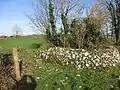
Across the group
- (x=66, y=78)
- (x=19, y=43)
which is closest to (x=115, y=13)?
(x=19, y=43)

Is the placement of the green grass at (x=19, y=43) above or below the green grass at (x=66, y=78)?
above

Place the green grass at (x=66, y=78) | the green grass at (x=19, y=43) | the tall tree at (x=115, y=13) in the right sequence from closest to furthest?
1. the green grass at (x=66, y=78)
2. the green grass at (x=19, y=43)
3. the tall tree at (x=115, y=13)

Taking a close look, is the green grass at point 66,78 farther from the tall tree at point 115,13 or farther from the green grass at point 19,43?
the tall tree at point 115,13

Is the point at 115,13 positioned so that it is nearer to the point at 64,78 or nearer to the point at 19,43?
the point at 19,43

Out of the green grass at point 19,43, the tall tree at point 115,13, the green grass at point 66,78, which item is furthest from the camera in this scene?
the tall tree at point 115,13

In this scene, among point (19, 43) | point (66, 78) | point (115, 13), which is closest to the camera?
point (66, 78)

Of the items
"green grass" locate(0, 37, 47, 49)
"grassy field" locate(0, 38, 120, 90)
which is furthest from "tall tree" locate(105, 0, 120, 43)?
"grassy field" locate(0, 38, 120, 90)

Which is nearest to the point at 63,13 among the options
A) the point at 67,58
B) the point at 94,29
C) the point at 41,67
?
the point at 94,29

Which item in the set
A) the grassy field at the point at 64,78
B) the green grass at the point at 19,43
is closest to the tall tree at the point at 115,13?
the green grass at the point at 19,43

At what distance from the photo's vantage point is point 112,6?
106 ft

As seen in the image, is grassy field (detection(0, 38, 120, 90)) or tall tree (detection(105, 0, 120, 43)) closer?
grassy field (detection(0, 38, 120, 90))

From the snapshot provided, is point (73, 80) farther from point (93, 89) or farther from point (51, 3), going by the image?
point (51, 3)

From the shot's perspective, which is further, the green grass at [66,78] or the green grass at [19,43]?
the green grass at [19,43]

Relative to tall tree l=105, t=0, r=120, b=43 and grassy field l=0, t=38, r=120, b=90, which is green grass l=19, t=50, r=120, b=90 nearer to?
grassy field l=0, t=38, r=120, b=90
